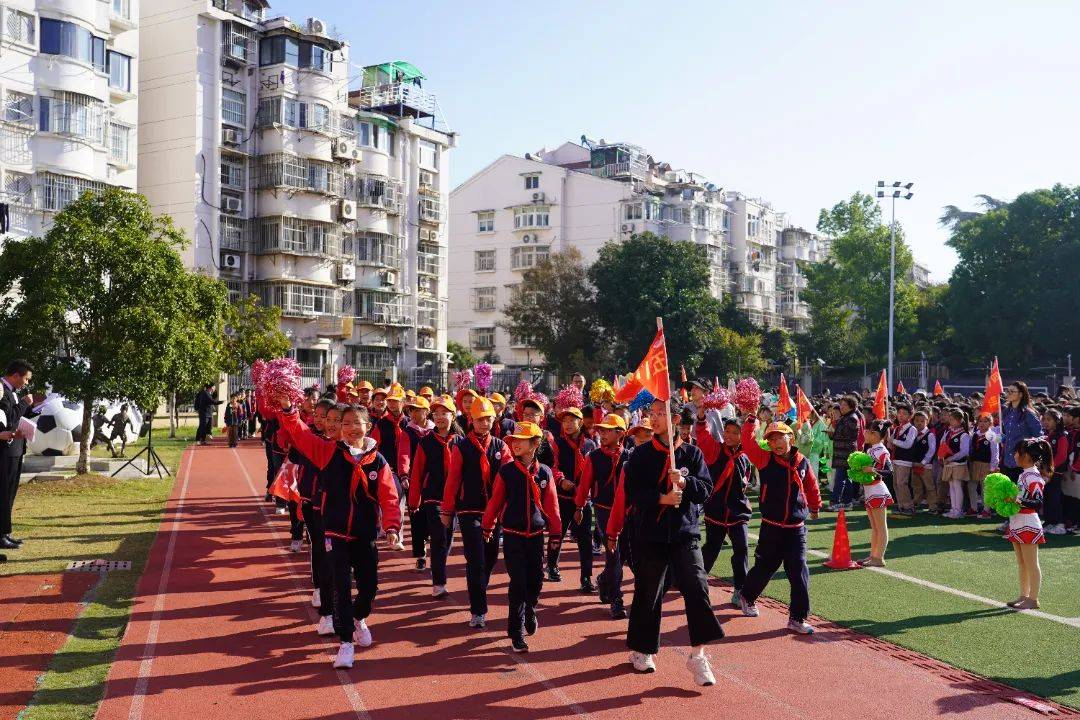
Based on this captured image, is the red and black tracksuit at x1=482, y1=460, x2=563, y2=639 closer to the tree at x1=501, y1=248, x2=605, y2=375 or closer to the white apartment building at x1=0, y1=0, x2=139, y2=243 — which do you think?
the white apartment building at x1=0, y1=0, x2=139, y2=243

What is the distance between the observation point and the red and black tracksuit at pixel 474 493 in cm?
892

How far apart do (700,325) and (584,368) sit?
22.7ft

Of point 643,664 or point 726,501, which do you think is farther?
point 726,501

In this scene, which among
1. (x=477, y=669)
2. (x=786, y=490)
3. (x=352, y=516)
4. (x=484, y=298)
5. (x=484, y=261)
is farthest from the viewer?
(x=484, y=261)

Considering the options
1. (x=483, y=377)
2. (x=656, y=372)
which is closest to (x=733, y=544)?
(x=656, y=372)

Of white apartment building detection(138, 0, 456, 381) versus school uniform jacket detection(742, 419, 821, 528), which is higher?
white apartment building detection(138, 0, 456, 381)

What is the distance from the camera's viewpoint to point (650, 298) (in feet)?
170

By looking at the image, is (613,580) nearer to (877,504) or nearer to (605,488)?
(605,488)

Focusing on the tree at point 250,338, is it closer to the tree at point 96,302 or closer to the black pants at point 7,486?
the tree at point 96,302

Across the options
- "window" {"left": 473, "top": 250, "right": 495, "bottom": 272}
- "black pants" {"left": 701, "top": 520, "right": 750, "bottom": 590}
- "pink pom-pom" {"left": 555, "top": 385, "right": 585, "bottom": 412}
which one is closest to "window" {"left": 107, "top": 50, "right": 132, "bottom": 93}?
"pink pom-pom" {"left": 555, "top": 385, "right": 585, "bottom": 412}

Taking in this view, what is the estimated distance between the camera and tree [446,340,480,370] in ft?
207

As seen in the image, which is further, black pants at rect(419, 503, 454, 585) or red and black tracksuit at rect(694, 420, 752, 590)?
black pants at rect(419, 503, 454, 585)

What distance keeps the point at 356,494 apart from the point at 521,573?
1.56 meters

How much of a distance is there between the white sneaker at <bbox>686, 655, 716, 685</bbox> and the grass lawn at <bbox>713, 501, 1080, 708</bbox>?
215cm
